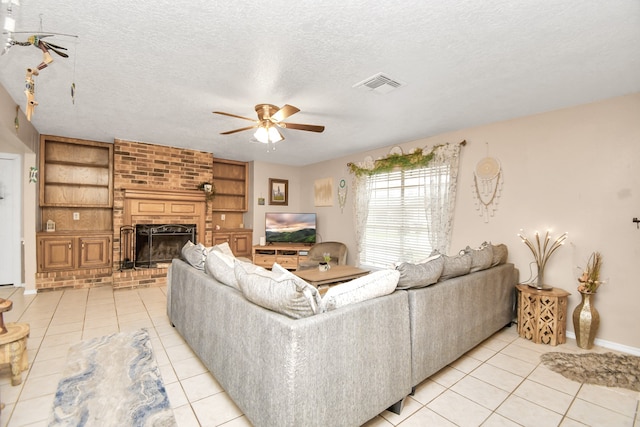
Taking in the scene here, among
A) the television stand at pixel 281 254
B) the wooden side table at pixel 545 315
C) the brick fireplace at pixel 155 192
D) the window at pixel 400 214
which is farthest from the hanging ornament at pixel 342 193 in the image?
the wooden side table at pixel 545 315

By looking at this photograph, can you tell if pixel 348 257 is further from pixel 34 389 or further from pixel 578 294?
pixel 34 389

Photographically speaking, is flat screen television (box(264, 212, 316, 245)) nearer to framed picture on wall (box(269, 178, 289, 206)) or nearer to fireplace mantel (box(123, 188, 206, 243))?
framed picture on wall (box(269, 178, 289, 206))

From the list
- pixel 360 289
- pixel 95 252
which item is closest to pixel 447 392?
pixel 360 289

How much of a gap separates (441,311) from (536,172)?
227 cm

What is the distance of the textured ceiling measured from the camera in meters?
1.70

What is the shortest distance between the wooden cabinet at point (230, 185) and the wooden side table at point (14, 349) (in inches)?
167


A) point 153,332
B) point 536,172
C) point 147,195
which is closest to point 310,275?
point 153,332

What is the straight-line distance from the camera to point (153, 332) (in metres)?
3.07

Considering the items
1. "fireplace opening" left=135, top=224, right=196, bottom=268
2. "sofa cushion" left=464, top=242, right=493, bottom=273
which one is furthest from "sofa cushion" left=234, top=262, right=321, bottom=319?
"fireplace opening" left=135, top=224, right=196, bottom=268

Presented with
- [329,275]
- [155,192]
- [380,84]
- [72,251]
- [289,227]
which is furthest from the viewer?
[289,227]

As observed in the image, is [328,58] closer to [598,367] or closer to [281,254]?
[598,367]

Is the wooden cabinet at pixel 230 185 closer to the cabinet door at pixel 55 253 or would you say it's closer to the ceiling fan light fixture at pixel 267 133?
the cabinet door at pixel 55 253

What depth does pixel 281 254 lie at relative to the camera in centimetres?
591

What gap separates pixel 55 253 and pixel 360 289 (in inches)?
204
